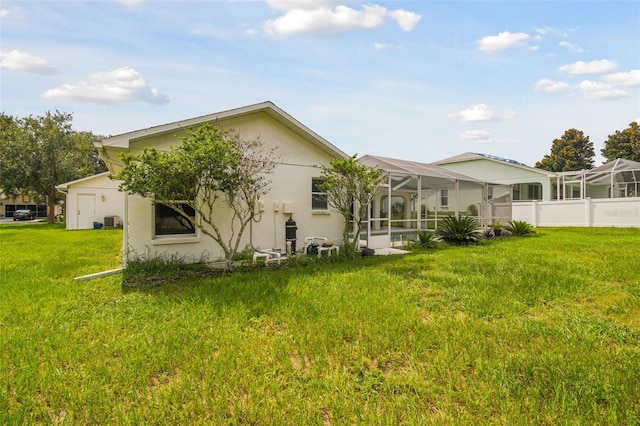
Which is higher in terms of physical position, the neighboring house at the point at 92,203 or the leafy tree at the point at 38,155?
the leafy tree at the point at 38,155

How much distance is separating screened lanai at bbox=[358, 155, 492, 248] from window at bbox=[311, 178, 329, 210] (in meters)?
1.73

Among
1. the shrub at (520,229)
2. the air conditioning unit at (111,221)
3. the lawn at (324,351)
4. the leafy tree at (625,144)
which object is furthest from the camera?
the leafy tree at (625,144)

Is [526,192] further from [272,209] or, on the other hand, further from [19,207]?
[19,207]

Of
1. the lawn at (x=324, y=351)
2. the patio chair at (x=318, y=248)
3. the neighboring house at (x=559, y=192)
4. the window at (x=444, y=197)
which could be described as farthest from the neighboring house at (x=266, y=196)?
the neighboring house at (x=559, y=192)

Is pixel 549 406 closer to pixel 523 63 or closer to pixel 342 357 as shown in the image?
pixel 342 357

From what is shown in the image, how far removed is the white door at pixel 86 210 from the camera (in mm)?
21719

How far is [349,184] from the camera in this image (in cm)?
1001

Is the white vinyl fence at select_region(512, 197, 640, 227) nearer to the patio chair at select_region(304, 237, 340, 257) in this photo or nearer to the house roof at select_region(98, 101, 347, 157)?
the house roof at select_region(98, 101, 347, 157)

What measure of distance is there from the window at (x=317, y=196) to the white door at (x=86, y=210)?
18.3 m

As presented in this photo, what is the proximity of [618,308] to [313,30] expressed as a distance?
905cm

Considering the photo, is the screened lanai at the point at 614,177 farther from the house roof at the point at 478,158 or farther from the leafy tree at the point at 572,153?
the leafy tree at the point at 572,153

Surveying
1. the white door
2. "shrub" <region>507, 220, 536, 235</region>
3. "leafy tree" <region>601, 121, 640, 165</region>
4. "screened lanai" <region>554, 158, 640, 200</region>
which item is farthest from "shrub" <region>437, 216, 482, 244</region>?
"leafy tree" <region>601, 121, 640, 165</region>

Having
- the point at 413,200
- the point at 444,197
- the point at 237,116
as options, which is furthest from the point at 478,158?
the point at 237,116

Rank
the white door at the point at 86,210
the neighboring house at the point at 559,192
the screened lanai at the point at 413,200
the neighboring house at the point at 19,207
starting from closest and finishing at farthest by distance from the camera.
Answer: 1. the screened lanai at the point at 413,200
2. the neighboring house at the point at 559,192
3. the white door at the point at 86,210
4. the neighboring house at the point at 19,207
